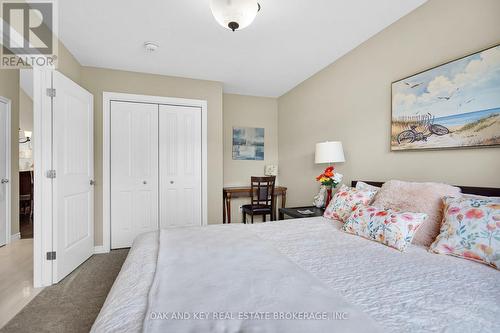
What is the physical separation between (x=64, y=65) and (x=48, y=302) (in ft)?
7.63

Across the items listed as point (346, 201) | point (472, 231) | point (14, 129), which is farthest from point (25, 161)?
point (472, 231)

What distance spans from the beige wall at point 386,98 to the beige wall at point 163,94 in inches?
50.9

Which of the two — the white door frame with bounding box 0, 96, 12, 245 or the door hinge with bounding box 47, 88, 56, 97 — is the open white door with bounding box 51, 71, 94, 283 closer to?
the door hinge with bounding box 47, 88, 56, 97

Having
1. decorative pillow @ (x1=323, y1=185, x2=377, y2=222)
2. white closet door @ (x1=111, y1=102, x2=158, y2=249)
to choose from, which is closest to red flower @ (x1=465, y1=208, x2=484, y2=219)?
decorative pillow @ (x1=323, y1=185, x2=377, y2=222)

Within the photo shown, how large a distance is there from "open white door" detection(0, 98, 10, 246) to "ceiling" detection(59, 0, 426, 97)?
1.60 metres

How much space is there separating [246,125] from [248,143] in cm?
33

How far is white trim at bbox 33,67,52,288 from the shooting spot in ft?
6.84

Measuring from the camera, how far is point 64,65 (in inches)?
100.0

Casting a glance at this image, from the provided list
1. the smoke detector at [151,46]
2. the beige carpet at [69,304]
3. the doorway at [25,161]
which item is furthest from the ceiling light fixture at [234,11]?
the doorway at [25,161]

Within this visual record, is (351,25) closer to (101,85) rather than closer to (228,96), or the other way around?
(228,96)

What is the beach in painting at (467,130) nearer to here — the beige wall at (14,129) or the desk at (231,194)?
the desk at (231,194)

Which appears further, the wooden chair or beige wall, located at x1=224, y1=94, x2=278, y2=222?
beige wall, located at x1=224, y1=94, x2=278, y2=222

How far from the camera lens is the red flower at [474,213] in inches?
47.7

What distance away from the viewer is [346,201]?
6.71 ft
